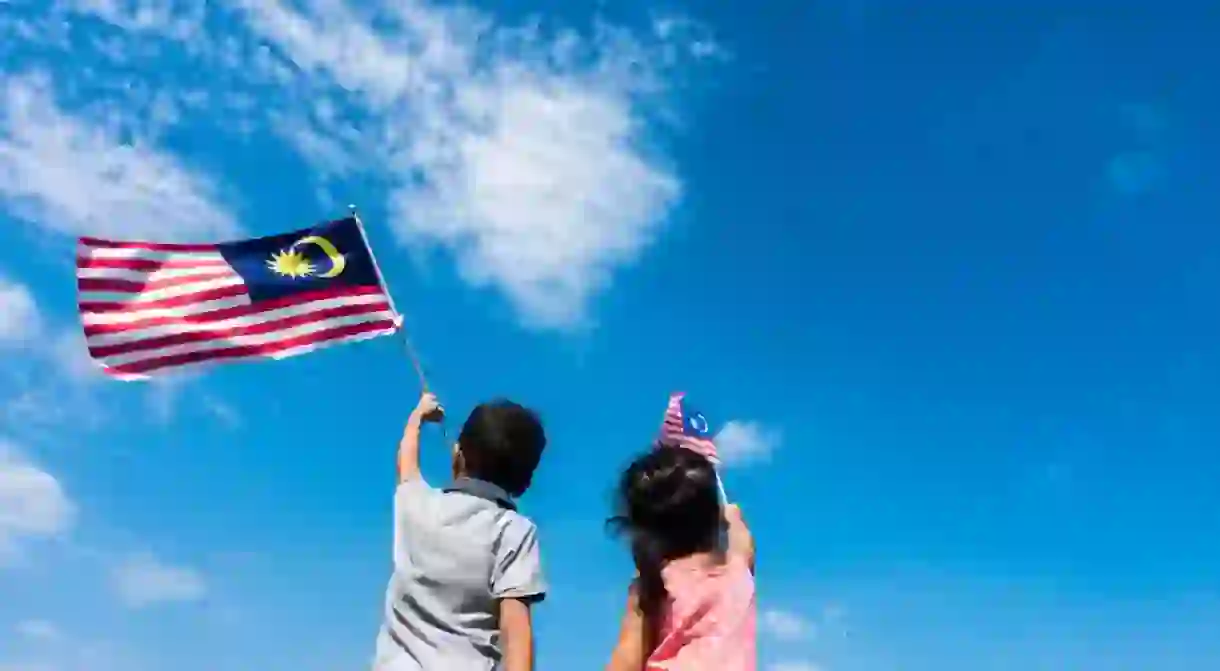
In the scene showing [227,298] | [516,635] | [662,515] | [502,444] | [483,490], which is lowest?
[516,635]

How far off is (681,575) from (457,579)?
0.99 meters

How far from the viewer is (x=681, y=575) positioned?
5.22 metres

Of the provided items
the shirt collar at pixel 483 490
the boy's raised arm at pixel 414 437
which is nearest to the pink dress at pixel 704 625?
the shirt collar at pixel 483 490

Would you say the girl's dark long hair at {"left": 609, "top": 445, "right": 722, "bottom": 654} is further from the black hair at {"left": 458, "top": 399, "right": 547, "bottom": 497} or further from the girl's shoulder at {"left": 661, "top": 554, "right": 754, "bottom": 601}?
the black hair at {"left": 458, "top": 399, "right": 547, "bottom": 497}

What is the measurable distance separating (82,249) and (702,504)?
6.00m

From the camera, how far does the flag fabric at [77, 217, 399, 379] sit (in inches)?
341

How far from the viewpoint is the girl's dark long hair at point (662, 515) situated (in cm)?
525

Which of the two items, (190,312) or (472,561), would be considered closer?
(472,561)

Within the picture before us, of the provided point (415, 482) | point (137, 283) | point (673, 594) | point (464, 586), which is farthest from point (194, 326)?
point (673, 594)

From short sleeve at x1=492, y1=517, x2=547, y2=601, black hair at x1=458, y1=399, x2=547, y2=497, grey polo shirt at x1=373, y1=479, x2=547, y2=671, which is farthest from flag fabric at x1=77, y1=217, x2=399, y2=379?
short sleeve at x1=492, y1=517, x2=547, y2=601

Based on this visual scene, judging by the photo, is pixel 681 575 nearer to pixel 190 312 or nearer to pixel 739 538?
pixel 739 538

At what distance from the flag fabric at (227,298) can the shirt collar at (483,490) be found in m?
3.73

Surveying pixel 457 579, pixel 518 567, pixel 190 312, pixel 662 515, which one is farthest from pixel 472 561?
pixel 190 312

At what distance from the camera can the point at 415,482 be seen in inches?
223
